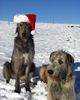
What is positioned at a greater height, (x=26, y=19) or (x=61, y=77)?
(x=26, y=19)

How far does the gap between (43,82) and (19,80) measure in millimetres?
642

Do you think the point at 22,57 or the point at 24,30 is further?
the point at 22,57

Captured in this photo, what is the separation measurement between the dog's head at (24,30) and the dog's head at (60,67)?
1.46 meters

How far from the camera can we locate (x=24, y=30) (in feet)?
24.5

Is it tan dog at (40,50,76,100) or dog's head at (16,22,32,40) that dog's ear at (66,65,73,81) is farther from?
dog's head at (16,22,32,40)

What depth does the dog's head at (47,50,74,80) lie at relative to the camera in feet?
20.0

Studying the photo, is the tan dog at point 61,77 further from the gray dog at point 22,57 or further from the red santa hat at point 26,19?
the red santa hat at point 26,19

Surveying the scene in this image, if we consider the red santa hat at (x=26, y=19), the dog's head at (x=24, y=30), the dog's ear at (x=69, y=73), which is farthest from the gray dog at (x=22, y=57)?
the dog's ear at (x=69, y=73)

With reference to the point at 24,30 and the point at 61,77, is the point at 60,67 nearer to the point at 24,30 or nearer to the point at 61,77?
the point at 61,77

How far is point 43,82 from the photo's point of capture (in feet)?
26.6

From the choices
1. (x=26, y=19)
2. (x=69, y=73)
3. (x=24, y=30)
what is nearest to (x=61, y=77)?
(x=69, y=73)

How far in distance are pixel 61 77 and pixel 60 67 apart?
9.4 inches

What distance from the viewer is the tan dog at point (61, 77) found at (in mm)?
6125

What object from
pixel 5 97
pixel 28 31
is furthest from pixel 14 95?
pixel 28 31
